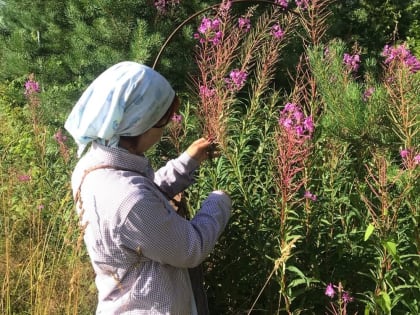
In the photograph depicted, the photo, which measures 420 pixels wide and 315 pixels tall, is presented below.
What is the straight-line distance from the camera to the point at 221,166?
2.69 m

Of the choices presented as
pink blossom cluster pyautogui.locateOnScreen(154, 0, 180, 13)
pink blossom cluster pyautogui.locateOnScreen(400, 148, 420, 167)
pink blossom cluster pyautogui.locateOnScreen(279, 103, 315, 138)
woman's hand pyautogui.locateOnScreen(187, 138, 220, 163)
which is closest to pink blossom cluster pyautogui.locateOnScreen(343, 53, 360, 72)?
pink blossom cluster pyautogui.locateOnScreen(279, 103, 315, 138)

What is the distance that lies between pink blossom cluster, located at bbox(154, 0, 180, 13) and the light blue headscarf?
2.94 m

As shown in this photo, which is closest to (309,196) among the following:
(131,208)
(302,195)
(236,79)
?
(302,195)

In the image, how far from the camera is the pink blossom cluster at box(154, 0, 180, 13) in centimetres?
454

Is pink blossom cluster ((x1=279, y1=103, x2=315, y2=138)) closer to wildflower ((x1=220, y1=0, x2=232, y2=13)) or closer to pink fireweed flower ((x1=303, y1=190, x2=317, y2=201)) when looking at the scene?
pink fireweed flower ((x1=303, y1=190, x2=317, y2=201))

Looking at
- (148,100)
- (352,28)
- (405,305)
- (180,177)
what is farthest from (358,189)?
(352,28)

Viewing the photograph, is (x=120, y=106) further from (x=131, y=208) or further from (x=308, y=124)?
(x=308, y=124)

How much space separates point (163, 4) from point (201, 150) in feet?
8.77

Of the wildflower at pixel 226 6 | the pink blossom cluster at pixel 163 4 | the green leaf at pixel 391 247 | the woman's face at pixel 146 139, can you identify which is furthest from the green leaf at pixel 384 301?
the pink blossom cluster at pixel 163 4

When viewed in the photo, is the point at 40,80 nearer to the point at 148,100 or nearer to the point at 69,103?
the point at 69,103

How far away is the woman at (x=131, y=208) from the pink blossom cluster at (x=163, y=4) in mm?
2923

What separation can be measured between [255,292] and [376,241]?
0.63m

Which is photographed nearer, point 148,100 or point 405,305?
point 148,100

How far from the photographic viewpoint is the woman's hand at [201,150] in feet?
7.04
